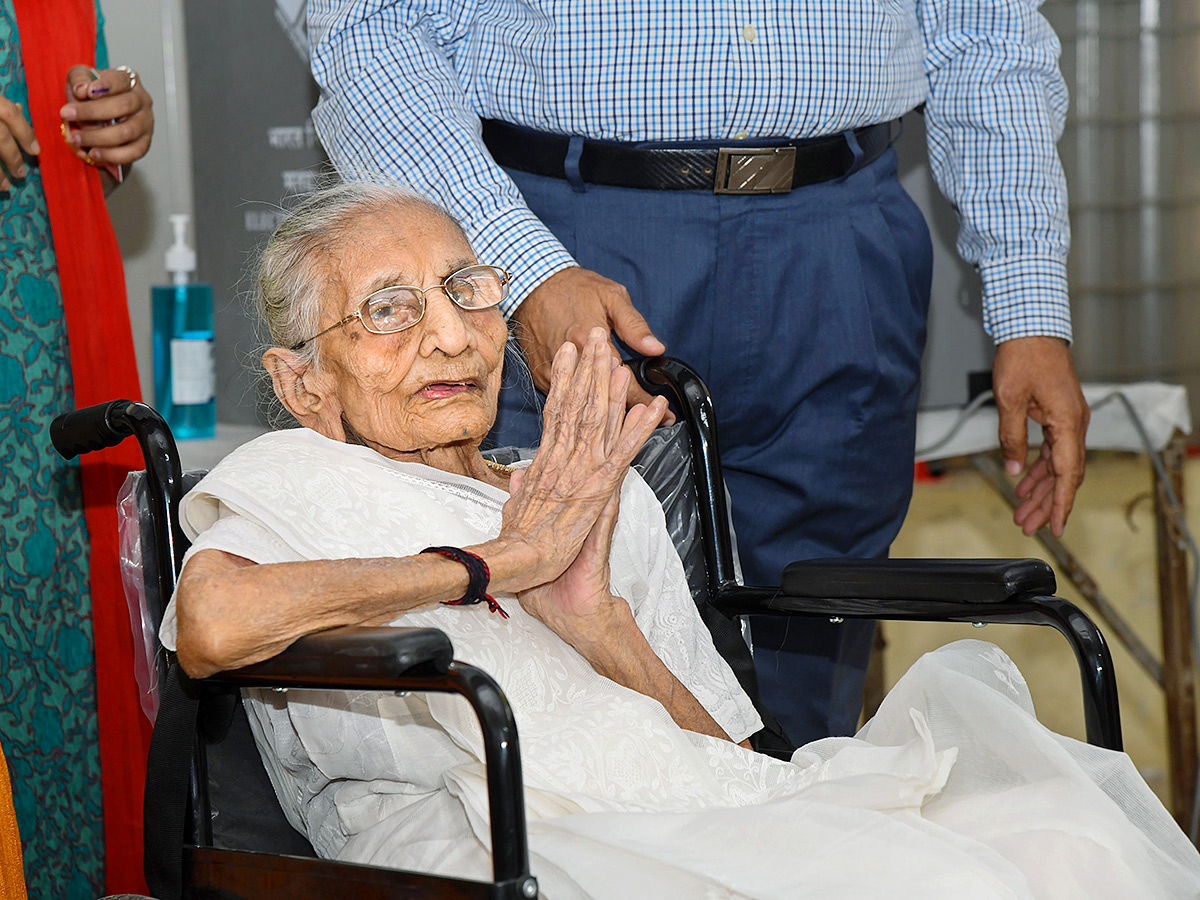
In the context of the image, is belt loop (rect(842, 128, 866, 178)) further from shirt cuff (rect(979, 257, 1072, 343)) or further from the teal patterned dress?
the teal patterned dress

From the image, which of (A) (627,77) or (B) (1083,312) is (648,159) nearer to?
(A) (627,77)

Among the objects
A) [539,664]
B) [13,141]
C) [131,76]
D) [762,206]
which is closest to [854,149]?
[762,206]

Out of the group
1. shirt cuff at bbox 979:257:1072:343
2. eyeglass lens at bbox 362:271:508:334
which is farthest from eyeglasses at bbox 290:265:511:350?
shirt cuff at bbox 979:257:1072:343

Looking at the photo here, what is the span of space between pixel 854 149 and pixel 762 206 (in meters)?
0.20

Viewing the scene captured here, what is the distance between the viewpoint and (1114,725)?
1.25m

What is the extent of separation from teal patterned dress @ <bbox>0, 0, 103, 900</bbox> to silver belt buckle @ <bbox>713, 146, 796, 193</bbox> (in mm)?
1040

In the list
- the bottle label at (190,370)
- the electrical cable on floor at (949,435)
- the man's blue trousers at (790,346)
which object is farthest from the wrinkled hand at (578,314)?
the electrical cable on floor at (949,435)

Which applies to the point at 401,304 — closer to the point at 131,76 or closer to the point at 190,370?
the point at 131,76

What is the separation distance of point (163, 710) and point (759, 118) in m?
1.21

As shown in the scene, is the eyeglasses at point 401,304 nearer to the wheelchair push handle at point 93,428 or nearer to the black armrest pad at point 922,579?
the wheelchair push handle at point 93,428

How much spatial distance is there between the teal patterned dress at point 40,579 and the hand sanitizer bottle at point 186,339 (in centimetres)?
45

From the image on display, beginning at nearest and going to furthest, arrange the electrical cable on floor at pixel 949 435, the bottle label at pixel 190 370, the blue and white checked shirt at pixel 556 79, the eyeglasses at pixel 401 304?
1. the eyeglasses at pixel 401 304
2. the blue and white checked shirt at pixel 556 79
3. the bottle label at pixel 190 370
4. the electrical cable on floor at pixel 949 435

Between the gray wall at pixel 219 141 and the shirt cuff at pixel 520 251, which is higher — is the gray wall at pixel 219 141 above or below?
above

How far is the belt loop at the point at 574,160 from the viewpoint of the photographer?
1.86 metres
